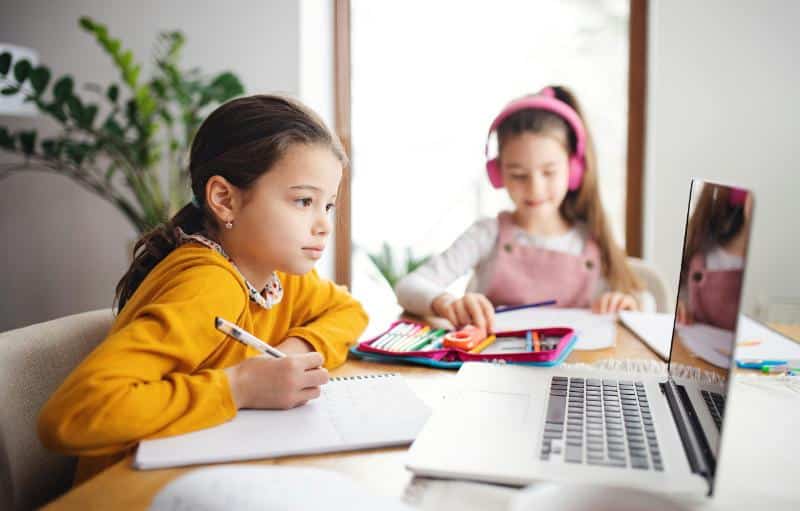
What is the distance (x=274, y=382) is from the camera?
760mm

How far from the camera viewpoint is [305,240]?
37.0 inches

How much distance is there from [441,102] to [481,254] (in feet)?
4.24

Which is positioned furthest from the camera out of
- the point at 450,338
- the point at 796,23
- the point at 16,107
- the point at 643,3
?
the point at 643,3

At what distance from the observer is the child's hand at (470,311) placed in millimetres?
1184

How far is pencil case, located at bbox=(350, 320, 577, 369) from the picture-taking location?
979 mm

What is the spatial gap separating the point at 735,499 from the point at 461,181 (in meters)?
2.43

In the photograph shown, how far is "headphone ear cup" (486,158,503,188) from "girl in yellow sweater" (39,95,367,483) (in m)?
0.67

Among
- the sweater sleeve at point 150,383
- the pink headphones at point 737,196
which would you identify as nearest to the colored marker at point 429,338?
the sweater sleeve at point 150,383

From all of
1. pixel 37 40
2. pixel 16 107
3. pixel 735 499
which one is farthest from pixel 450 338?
pixel 37 40

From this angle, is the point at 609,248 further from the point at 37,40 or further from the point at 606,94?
the point at 37,40

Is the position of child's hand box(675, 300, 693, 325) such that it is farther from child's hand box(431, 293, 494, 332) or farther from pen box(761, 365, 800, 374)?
child's hand box(431, 293, 494, 332)

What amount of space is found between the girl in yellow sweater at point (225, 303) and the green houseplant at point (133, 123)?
1.21 m

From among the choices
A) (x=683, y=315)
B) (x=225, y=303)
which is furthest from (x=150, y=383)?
(x=683, y=315)

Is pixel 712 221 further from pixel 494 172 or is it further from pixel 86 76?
pixel 86 76
